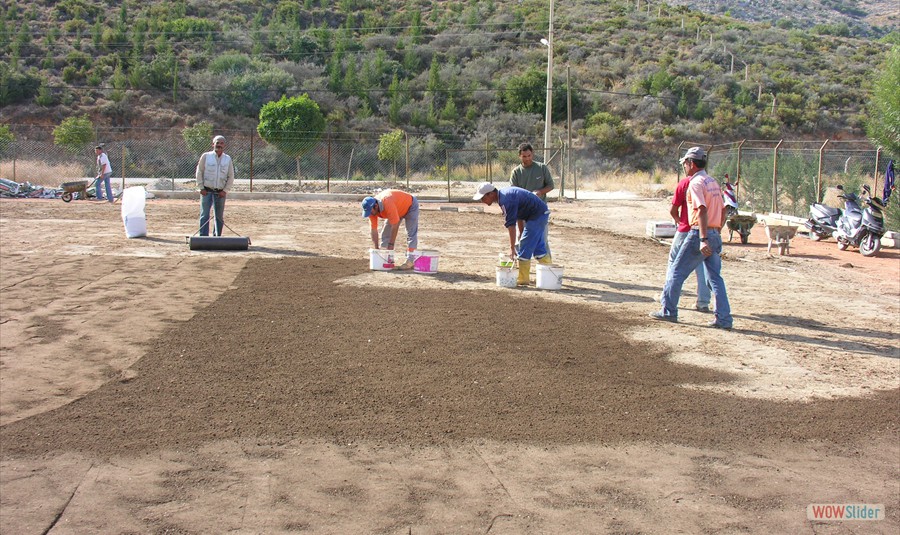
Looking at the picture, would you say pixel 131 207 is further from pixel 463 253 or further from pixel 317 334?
pixel 317 334

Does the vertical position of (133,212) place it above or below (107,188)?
below

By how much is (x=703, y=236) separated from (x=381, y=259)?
16.5 feet

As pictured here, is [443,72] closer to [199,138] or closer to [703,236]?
[199,138]

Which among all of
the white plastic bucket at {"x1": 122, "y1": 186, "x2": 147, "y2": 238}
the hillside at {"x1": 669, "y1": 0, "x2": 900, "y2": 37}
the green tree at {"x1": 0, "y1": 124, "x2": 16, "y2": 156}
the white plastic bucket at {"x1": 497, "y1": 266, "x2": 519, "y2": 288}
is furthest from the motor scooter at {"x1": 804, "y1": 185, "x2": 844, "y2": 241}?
the hillside at {"x1": 669, "y1": 0, "x2": 900, "y2": 37}

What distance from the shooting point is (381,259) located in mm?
12289

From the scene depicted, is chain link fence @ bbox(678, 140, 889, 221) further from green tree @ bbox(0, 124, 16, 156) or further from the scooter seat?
green tree @ bbox(0, 124, 16, 156)

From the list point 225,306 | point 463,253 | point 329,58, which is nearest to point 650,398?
point 225,306

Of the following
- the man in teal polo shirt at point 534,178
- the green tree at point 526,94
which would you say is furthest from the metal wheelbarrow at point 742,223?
the green tree at point 526,94

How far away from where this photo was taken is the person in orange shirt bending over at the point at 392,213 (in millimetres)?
11711

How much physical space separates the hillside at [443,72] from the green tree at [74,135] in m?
11.3

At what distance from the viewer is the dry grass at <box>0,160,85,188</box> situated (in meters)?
32.7

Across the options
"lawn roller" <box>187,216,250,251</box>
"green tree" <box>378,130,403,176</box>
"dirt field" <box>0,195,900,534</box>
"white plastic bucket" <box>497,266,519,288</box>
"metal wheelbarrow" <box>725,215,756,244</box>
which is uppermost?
"green tree" <box>378,130,403,176</box>

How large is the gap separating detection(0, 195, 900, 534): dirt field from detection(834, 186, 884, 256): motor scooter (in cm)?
412

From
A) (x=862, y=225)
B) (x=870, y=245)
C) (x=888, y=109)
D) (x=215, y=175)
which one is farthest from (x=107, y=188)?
(x=888, y=109)
